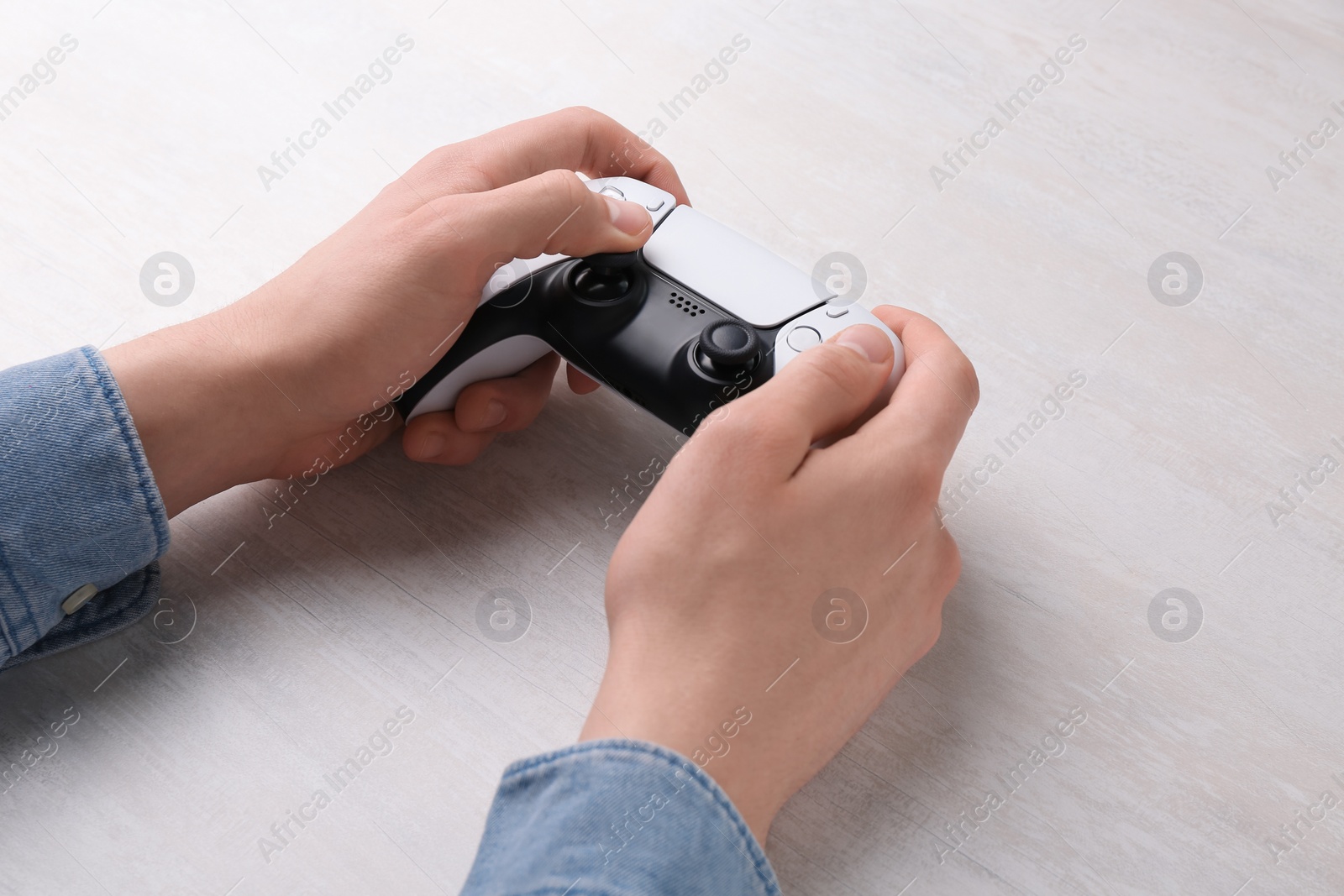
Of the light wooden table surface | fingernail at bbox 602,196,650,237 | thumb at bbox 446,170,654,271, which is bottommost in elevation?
the light wooden table surface

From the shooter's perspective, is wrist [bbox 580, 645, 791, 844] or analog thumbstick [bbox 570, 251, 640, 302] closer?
wrist [bbox 580, 645, 791, 844]

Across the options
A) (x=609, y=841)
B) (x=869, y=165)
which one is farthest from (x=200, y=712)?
(x=869, y=165)

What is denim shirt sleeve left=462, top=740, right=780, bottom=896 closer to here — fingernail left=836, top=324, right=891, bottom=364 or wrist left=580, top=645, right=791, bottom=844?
wrist left=580, top=645, right=791, bottom=844

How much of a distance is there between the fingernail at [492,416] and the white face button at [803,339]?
0.20m

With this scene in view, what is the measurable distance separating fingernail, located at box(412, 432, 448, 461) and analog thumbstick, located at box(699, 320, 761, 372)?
0.19m

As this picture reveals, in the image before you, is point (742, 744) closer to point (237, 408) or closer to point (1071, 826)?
point (1071, 826)

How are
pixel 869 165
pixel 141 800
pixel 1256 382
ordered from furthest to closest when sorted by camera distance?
pixel 869 165 → pixel 1256 382 → pixel 141 800

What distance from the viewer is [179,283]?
0.74 meters

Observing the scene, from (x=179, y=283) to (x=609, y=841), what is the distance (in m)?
0.57

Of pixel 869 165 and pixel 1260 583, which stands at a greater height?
pixel 869 165

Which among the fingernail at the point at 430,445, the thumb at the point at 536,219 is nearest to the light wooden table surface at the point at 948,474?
the fingernail at the point at 430,445

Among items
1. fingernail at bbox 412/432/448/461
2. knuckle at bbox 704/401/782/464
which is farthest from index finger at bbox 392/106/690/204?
knuckle at bbox 704/401/782/464

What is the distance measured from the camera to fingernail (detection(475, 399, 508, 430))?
633 millimetres

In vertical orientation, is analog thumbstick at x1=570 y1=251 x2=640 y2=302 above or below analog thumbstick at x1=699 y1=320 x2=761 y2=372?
above
